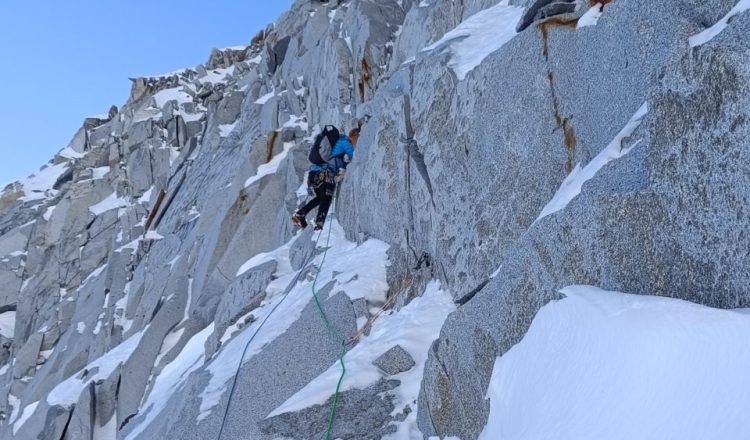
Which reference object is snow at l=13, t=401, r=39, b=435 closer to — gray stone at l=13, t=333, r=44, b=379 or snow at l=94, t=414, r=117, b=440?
snow at l=94, t=414, r=117, b=440

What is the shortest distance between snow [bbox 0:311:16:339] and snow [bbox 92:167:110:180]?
10354 mm

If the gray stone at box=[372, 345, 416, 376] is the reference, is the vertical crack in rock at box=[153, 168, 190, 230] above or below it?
above

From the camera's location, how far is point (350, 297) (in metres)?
9.34

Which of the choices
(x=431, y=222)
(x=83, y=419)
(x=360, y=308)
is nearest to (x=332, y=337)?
(x=360, y=308)

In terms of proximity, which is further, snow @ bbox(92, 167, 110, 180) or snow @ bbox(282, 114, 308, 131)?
snow @ bbox(92, 167, 110, 180)

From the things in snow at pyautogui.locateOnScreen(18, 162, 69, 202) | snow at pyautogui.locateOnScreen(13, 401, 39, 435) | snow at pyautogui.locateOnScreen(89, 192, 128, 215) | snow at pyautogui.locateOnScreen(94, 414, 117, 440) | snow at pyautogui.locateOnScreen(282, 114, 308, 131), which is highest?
snow at pyautogui.locateOnScreen(18, 162, 69, 202)

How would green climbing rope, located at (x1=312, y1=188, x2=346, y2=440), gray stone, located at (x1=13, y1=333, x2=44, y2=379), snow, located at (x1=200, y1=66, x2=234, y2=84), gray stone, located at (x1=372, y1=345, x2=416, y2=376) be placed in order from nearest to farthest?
1. green climbing rope, located at (x1=312, y1=188, x2=346, y2=440)
2. gray stone, located at (x1=372, y1=345, x2=416, y2=376)
3. gray stone, located at (x1=13, y1=333, x2=44, y2=379)
4. snow, located at (x1=200, y1=66, x2=234, y2=84)

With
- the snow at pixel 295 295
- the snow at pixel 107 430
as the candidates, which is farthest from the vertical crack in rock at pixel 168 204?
the snow at pixel 295 295

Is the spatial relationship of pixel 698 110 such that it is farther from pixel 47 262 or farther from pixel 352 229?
pixel 47 262

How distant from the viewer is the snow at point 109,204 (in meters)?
41.3

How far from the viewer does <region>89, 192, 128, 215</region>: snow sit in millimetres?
41281

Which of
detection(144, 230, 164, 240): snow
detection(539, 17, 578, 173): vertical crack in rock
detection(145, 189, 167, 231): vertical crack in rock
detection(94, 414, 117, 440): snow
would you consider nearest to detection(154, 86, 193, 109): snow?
detection(145, 189, 167, 231): vertical crack in rock

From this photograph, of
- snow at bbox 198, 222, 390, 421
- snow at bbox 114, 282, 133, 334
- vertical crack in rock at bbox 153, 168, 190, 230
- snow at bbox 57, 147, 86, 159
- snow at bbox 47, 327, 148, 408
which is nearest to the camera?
snow at bbox 198, 222, 390, 421

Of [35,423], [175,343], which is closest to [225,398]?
[175,343]
